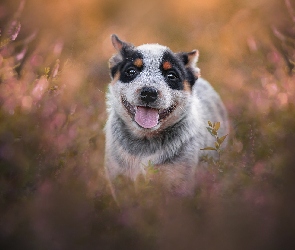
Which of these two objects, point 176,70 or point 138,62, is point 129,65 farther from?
point 176,70

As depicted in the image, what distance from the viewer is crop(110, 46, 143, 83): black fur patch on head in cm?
445

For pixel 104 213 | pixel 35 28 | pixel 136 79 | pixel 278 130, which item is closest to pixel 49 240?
pixel 104 213

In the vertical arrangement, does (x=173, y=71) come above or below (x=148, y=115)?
above

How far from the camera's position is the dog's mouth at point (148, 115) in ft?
14.1

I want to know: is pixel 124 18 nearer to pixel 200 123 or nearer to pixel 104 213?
pixel 200 123

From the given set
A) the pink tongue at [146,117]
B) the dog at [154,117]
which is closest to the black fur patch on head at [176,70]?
the dog at [154,117]

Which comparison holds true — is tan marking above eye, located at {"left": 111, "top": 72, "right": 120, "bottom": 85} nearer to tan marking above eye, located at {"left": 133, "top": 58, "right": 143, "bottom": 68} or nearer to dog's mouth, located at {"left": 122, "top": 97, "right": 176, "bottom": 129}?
tan marking above eye, located at {"left": 133, "top": 58, "right": 143, "bottom": 68}

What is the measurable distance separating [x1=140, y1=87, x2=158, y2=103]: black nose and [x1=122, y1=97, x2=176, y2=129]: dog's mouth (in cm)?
17

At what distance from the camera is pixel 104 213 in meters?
3.37

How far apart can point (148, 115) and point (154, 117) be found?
6 cm

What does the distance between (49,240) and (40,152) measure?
3.55 ft

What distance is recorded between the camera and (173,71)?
4488 mm

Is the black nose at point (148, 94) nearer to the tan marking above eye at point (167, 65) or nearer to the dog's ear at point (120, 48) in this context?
the tan marking above eye at point (167, 65)

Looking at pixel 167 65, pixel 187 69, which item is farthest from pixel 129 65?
pixel 187 69
